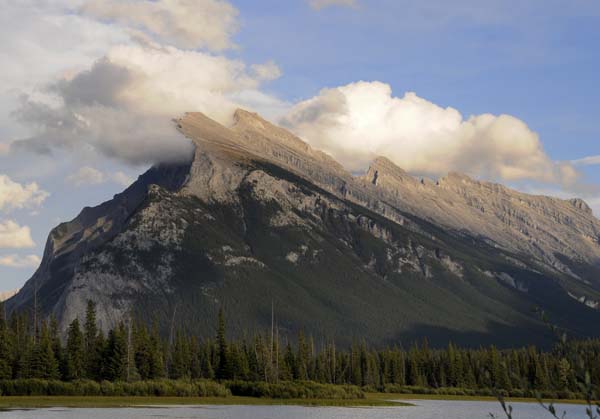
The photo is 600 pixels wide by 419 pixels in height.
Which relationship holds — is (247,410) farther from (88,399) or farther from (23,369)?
(23,369)

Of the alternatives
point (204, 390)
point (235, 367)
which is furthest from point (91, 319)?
point (204, 390)

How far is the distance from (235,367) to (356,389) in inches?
1166

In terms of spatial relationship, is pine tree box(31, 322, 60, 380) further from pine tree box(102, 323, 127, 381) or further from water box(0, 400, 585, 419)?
water box(0, 400, 585, 419)

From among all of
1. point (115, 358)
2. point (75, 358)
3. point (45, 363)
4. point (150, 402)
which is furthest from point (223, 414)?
point (75, 358)

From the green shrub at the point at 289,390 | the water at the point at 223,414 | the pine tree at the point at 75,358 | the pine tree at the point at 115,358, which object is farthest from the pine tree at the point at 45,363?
the water at the point at 223,414

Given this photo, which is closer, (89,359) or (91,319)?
(89,359)

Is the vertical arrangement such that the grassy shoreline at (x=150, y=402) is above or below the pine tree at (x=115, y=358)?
below

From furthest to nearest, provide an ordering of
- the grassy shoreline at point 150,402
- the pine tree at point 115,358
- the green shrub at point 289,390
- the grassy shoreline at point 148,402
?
the pine tree at point 115,358 < the green shrub at point 289,390 < the grassy shoreline at point 150,402 < the grassy shoreline at point 148,402

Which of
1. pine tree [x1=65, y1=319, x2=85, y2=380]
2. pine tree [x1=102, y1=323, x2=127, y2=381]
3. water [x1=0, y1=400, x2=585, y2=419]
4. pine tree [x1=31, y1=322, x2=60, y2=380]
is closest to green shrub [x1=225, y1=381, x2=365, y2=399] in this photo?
water [x1=0, y1=400, x2=585, y2=419]

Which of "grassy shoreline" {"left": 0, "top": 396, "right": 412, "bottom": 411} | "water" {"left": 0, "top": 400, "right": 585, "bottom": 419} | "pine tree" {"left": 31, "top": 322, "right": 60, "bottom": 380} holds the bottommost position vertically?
"water" {"left": 0, "top": 400, "right": 585, "bottom": 419}

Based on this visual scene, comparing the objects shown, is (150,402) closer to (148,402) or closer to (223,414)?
(148,402)

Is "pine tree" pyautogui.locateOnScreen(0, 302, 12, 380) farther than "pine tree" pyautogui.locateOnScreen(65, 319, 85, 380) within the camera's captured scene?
No

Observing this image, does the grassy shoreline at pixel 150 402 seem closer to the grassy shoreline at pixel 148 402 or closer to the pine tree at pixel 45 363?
the grassy shoreline at pixel 148 402

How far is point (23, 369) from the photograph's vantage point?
160 meters
